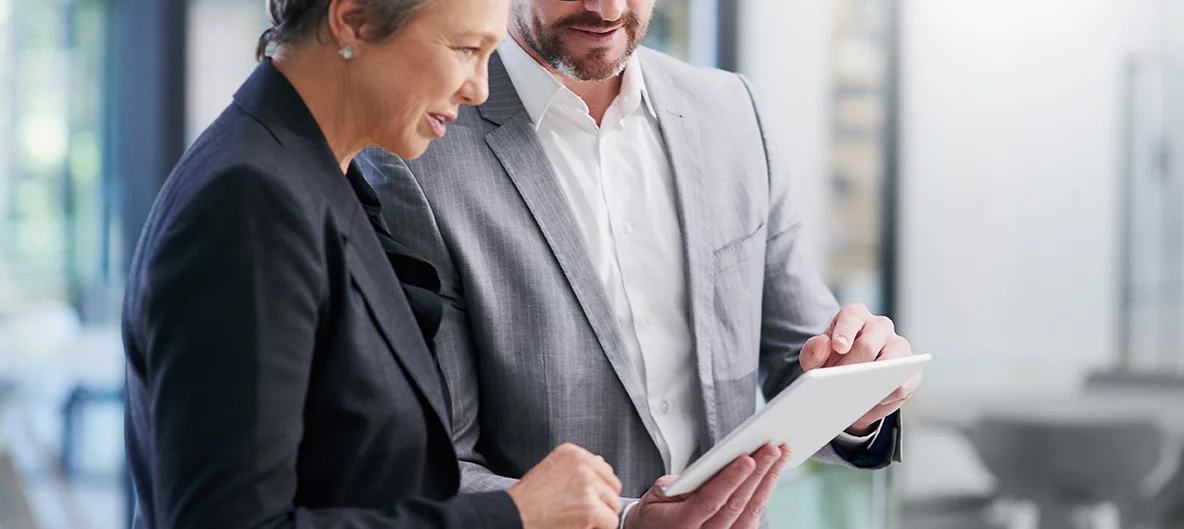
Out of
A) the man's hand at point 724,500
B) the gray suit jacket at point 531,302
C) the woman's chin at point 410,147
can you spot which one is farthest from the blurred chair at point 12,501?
the woman's chin at point 410,147

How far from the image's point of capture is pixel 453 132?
4.90ft

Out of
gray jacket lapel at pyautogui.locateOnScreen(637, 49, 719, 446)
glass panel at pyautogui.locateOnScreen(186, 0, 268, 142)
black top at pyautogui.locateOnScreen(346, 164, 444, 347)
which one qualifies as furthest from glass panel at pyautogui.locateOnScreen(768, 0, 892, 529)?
black top at pyautogui.locateOnScreen(346, 164, 444, 347)

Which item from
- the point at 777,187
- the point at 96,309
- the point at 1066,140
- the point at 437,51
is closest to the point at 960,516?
the point at 1066,140

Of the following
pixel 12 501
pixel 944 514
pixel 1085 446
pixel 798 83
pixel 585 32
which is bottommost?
pixel 944 514

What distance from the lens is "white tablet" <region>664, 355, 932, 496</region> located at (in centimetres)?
110

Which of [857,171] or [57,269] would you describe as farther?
[857,171]

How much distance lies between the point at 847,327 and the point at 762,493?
0.28m

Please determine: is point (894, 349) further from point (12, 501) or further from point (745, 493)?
point (12, 501)

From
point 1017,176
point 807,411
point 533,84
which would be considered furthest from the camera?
point 1017,176

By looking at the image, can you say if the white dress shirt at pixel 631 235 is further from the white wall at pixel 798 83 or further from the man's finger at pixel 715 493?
the white wall at pixel 798 83

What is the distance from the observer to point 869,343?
4.69 ft

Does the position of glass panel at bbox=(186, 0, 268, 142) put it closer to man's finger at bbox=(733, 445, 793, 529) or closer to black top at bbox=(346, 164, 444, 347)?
black top at bbox=(346, 164, 444, 347)

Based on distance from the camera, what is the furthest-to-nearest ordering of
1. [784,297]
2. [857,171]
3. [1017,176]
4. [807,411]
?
[857,171]
[1017,176]
[784,297]
[807,411]

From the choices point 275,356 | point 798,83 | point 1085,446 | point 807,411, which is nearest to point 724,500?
point 807,411
